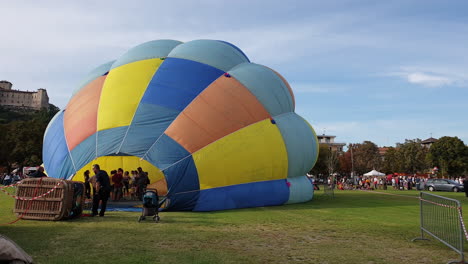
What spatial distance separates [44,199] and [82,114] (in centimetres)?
486

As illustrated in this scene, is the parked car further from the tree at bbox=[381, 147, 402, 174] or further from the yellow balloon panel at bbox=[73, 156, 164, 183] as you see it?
the tree at bbox=[381, 147, 402, 174]

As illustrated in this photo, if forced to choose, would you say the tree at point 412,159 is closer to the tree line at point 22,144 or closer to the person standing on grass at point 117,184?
the tree line at point 22,144

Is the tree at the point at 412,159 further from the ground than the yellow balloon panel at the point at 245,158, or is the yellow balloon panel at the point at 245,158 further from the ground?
the tree at the point at 412,159

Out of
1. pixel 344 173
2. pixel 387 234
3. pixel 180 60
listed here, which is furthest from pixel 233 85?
pixel 344 173

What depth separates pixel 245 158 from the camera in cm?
1328

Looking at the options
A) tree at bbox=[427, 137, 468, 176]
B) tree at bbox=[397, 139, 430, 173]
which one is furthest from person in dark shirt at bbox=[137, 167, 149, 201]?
tree at bbox=[397, 139, 430, 173]

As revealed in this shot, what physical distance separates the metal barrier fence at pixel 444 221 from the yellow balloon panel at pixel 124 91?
31.8 feet

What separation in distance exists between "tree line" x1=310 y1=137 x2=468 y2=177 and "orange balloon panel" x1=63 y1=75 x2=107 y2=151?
57.6 metres

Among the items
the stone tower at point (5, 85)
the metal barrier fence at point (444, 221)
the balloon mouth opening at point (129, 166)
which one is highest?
the stone tower at point (5, 85)

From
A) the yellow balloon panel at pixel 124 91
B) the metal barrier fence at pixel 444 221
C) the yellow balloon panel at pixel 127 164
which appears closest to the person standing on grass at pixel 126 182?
the yellow balloon panel at pixel 127 164

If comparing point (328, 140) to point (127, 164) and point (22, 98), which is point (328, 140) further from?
point (127, 164)

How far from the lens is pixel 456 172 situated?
67.8m

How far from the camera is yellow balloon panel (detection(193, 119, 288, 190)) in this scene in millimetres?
12594

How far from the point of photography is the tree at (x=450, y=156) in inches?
2648
